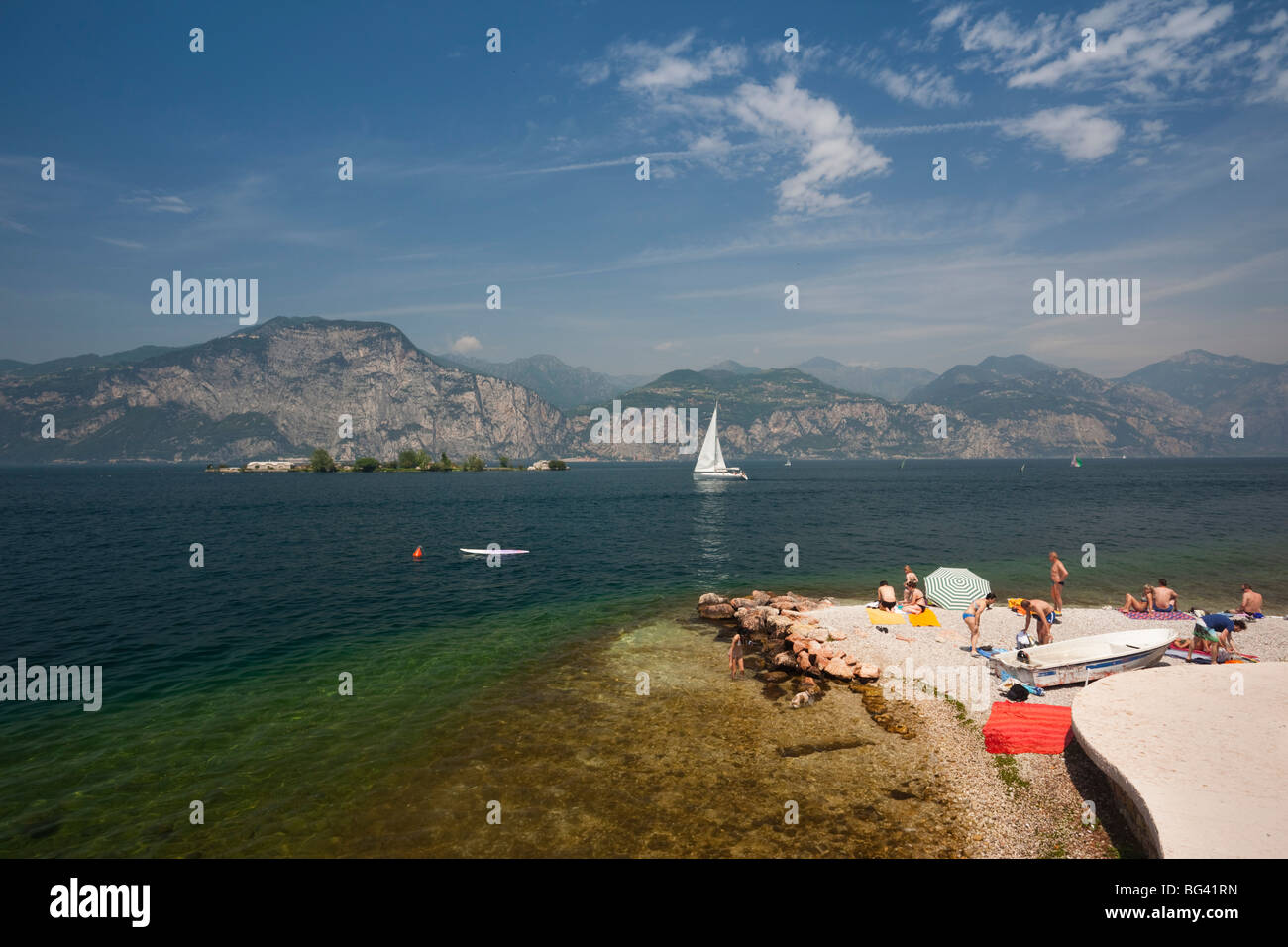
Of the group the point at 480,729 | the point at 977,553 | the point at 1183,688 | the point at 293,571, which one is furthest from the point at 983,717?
the point at 293,571

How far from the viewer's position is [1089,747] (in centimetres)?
1417

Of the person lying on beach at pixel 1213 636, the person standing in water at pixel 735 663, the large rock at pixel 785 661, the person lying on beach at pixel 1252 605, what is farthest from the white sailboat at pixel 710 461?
the person lying on beach at pixel 1213 636

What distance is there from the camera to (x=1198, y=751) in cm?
1340

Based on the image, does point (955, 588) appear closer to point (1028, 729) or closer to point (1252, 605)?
point (1252, 605)

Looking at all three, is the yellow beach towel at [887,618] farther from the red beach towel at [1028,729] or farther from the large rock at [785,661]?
the red beach towel at [1028,729]

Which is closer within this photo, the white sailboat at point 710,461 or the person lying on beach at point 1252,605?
the person lying on beach at point 1252,605

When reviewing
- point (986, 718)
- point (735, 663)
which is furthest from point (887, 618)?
point (986, 718)

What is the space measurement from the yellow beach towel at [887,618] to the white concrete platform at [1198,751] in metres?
10.6

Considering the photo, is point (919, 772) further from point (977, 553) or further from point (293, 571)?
point (293, 571)

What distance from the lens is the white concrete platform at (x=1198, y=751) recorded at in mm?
10492

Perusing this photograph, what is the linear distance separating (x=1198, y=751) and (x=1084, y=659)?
692cm

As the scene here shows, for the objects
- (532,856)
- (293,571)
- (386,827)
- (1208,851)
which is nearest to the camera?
(1208,851)
